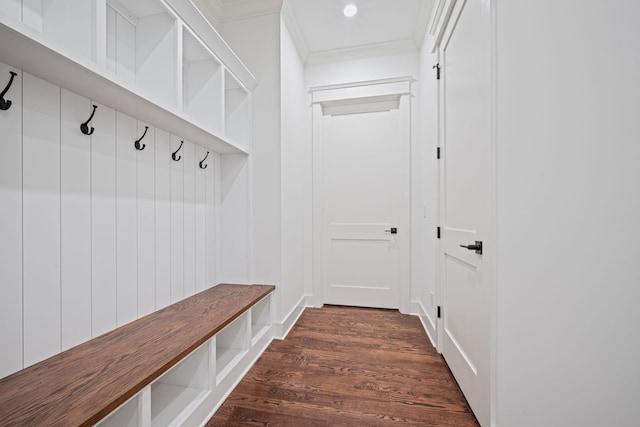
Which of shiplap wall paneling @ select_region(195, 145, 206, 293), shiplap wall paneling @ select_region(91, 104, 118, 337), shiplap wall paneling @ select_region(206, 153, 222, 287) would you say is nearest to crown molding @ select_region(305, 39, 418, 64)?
shiplap wall paneling @ select_region(206, 153, 222, 287)

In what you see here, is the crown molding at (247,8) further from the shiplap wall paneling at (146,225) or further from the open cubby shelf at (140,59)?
the shiplap wall paneling at (146,225)

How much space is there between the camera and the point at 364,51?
2.87 meters

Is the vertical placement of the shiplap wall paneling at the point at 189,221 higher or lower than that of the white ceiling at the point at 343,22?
lower

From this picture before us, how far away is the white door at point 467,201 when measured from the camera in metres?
1.24

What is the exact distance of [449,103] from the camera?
1.79m

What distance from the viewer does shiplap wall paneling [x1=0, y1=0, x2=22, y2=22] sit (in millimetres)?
934

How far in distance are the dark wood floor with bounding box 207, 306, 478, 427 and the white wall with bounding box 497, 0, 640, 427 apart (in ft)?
1.43

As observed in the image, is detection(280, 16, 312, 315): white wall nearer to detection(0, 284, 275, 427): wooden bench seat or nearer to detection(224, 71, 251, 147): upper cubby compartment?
detection(224, 71, 251, 147): upper cubby compartment

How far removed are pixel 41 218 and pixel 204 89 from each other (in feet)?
4.03

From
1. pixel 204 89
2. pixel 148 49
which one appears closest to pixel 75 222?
pixel 148 49

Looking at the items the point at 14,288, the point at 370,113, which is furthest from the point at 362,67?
the point at 14,288

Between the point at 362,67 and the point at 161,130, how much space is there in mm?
2231

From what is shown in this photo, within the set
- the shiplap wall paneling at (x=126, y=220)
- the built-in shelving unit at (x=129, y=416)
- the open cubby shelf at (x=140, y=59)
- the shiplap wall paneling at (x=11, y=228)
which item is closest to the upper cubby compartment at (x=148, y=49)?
the open cubby shelf at (x=140, y=59)

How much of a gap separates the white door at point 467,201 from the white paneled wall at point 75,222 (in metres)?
1.75
